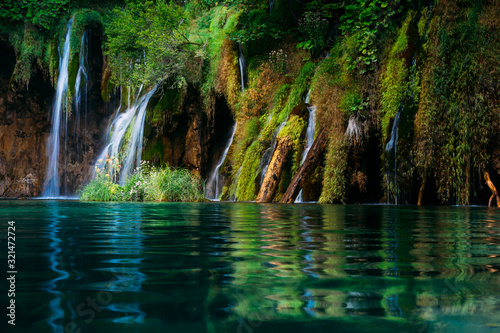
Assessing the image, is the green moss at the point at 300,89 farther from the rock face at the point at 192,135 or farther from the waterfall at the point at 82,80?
the waterfall at the point at 82,80

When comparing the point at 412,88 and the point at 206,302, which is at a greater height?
the point at 412,88

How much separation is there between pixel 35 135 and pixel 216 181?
14.2 meters

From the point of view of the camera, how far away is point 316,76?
545 inches

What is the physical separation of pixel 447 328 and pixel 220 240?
2181 mm

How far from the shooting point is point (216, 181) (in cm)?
1750

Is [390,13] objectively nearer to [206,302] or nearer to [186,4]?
[206,302]

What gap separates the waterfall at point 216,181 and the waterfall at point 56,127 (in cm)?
1033

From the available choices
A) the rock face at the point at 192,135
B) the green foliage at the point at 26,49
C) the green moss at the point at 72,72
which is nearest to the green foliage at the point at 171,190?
the rock face at the point at 192,135

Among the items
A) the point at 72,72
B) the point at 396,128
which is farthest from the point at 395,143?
the point at 72,72

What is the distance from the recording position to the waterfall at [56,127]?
931 inches

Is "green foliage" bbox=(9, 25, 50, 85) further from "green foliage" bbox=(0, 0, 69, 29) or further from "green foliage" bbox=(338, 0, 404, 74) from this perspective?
"green foliage" bbox=(338, 0, 404, 74)

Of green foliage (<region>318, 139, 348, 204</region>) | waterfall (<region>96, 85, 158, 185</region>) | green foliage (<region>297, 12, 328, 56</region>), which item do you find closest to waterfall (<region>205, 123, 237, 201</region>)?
waterfall (<region>96, 85, 158, 185</region>)

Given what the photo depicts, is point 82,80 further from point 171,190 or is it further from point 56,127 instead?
point 171,190

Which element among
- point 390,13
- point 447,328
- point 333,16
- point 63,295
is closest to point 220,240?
point 63,295
